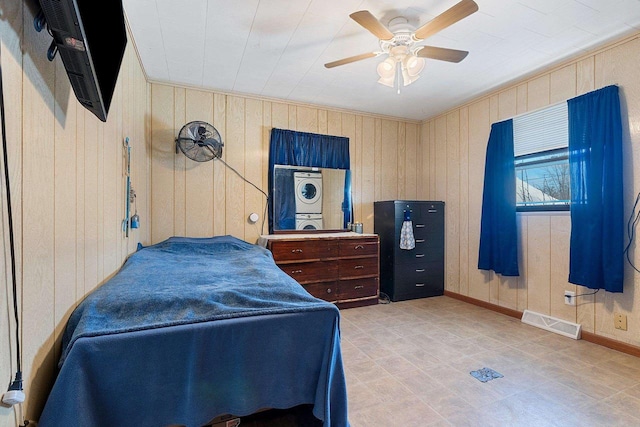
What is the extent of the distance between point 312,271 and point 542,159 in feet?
8.32

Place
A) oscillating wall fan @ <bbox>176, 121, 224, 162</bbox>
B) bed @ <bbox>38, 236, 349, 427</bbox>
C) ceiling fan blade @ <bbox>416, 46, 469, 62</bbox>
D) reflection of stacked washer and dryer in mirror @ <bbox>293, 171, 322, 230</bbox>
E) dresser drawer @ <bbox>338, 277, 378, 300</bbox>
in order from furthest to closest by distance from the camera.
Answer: reflection of stacked washer and dryer in mirror @ <bbox>293, 171, 322, 230</bbox>, dresser drawer @ <bbox>338, 277, 378, 300</bbox>, oscillating wall fan @ <bbox>176, 121, 224, 162</bbox>, ceiling fan blade @ <bbox>416, 46, 469, 62</bbox>, bed @ <bbox>38, 236, 349, 427</bbox>

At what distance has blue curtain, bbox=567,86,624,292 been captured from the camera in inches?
88.7

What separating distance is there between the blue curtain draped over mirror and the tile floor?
174 centimetres

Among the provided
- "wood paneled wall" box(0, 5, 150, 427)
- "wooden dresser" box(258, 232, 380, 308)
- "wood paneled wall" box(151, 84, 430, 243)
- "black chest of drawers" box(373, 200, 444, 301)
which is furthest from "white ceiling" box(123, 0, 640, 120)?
"wooden dresser" box(258, 232, 380, 308)

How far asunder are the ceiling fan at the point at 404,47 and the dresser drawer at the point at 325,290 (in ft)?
6.89

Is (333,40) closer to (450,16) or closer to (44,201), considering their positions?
(450,16)

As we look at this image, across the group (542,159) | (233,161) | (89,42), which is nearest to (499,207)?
(542,159)

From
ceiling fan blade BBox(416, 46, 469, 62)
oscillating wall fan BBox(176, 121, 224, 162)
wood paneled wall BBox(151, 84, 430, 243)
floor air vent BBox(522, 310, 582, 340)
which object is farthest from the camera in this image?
wood paneled wall BBox(151, 84, 430, 243)

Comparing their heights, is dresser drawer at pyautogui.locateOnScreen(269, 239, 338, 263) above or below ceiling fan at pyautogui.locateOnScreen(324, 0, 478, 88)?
below

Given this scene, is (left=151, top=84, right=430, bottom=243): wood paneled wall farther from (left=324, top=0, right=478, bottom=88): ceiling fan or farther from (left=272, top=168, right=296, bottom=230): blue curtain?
(left=324, top=0, right=478, bottom=88): ceiling fan

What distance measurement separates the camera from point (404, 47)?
2.13m

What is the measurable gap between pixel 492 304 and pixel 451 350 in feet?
4.39

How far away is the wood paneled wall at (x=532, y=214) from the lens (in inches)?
88.7

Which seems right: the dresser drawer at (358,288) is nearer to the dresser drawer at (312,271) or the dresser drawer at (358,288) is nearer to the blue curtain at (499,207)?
the dresser drawer at (312,271)
